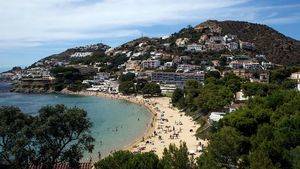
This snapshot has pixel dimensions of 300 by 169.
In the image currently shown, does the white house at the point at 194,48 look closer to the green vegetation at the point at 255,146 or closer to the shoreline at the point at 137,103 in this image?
the shoreline at the point at 137,103

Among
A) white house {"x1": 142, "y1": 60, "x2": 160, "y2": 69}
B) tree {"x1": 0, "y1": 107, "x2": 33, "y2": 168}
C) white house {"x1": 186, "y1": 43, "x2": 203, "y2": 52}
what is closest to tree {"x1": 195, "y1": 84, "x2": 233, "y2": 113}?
tree {"x1": 0, "y1": 107, "x2": 33, "y2": 168}

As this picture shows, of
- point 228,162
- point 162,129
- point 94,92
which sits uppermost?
point 228,162

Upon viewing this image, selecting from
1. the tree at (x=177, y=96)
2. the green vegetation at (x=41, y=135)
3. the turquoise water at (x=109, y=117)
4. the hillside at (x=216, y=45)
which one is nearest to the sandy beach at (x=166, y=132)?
the tree at (x=177, y=96)

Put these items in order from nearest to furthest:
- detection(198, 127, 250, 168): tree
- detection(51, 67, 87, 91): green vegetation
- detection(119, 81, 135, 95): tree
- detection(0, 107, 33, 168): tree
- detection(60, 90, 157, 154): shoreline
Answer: detection(0, 107, 33, 168): tree, detection(198, 127, 250, 168): tree, detection(60, 90, 157, 154): shoreline, detection(119, 81, 135, 95): tree, detection(51, 67, 87, 91): green vegetation

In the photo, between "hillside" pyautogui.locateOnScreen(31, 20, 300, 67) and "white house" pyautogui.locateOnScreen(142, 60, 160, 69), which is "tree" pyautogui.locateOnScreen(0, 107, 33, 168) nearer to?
"white house" pyautogui.locateOnScreen(142, 60, 160, 69)

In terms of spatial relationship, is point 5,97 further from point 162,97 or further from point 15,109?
point 15,109

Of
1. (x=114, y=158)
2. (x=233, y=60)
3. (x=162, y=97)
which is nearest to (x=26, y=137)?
(x=114, y=158)
